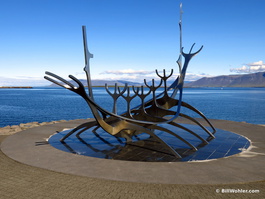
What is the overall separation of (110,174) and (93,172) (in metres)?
0.63

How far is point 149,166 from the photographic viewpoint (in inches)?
383

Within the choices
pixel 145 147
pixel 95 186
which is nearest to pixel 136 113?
pixel 145 147

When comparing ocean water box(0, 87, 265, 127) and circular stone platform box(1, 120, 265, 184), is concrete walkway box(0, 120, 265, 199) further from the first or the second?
ocean water box(0, 87, 265, 127)

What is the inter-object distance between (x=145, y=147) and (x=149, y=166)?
318 centimetres

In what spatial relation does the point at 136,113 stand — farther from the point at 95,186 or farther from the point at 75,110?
the point at 75,110

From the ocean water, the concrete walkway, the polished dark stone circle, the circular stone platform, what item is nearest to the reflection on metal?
the polished dark stone circle

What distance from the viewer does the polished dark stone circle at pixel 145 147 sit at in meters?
11.2

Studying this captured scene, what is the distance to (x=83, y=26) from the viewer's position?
472 inches

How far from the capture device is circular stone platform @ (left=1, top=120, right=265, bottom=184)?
848 cm

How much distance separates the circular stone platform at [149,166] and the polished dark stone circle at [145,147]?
587 millimetres

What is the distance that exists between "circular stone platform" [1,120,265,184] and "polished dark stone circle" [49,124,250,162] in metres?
0.59

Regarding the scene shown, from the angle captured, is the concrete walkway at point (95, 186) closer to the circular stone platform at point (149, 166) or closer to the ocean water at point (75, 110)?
the circular stone platform at point (149, 166)

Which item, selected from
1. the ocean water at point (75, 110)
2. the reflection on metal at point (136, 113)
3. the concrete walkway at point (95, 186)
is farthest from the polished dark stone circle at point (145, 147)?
the ocean water at point (75, 110)

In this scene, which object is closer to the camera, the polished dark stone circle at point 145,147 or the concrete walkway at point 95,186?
the concrete walkway at point 95,186
